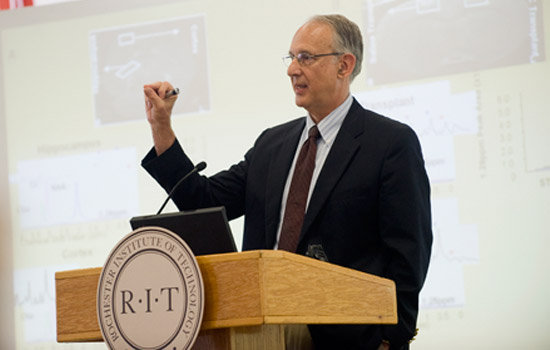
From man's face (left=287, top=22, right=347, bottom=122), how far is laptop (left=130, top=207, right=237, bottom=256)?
2.67ft

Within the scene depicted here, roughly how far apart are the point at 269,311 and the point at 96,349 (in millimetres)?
2938

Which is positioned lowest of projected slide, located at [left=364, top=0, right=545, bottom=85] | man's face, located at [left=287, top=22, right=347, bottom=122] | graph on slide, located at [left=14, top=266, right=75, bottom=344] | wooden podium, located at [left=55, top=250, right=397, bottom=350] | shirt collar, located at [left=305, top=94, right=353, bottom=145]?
graph on slide, located at [left=14, top=266, right=75, bottom=344]

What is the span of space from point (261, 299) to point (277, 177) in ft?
3.14

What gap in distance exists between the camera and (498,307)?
3438mm

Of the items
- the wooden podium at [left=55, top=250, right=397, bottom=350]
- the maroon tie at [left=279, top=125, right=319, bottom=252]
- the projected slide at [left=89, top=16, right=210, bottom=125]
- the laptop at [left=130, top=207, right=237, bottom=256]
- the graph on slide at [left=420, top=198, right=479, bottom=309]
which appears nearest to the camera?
the wooden podium at [left=55, top=250, right=397, bottom=350]

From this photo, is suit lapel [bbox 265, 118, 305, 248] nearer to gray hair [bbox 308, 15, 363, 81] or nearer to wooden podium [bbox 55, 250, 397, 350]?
gray hair [bbox 308, 15, 363, 81]

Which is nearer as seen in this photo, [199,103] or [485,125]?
[485,125]

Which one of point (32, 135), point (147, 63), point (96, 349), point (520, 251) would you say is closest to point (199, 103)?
point (147, 63)

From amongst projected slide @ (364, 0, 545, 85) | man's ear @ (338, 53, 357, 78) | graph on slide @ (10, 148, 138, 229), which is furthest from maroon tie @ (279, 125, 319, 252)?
graph on slide @ (10, 148, 138, 229)

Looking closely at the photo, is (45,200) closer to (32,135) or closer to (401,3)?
(32,135)

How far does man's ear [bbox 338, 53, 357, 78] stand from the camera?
241cm

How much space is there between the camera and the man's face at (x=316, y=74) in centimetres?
235

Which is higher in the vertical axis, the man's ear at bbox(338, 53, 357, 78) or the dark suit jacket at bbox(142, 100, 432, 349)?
the man's ear at bbox(338, 53, 357, 78)

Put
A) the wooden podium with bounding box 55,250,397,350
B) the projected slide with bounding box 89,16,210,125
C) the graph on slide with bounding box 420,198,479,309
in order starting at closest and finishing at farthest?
the wooden podium with bounding box 55,250,397,350
the graph on slide with bounding box 420,198,479,309
the projected slide with bounding box 89,16,210,125
